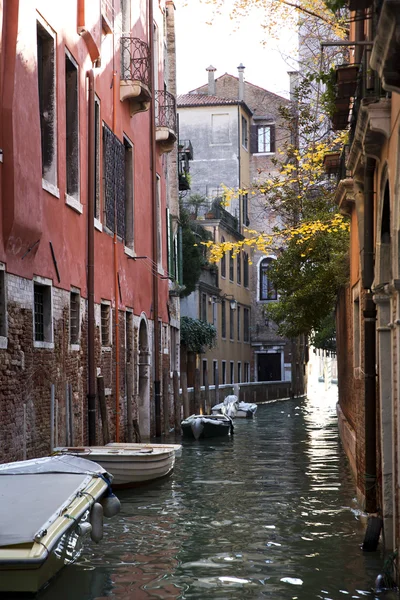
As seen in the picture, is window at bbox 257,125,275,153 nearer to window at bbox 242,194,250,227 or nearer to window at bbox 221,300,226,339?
window at bbox 242,194,250,227

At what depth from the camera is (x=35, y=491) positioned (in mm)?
7809

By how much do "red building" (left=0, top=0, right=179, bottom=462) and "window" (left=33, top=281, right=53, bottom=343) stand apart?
0.02m

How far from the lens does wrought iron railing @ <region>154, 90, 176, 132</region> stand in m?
22.1

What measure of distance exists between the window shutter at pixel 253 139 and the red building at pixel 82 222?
898 inches

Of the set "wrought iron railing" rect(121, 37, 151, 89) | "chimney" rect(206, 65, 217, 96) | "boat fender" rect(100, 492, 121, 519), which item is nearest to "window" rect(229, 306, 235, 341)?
"chimney" rect(206, 65, 217, 96)

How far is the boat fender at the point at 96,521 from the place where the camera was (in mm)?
Result: 7824

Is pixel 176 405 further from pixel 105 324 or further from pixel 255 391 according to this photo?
pixel 255 391

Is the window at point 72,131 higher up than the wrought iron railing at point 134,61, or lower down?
lower down

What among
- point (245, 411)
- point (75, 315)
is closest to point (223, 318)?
point (245, 411)

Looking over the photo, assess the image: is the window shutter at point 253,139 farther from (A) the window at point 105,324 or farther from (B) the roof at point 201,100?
(A) the window at point 105,324

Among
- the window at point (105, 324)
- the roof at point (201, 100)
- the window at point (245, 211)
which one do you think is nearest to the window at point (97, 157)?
the window at point (105, 324)

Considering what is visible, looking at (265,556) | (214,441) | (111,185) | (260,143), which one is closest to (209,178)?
(260,143)

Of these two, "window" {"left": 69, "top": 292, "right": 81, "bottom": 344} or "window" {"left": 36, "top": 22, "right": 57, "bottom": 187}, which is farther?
"window" {"left": 69, "top": 292, "right": 81, "bottom": 344}

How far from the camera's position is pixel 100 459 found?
39.2 ft
